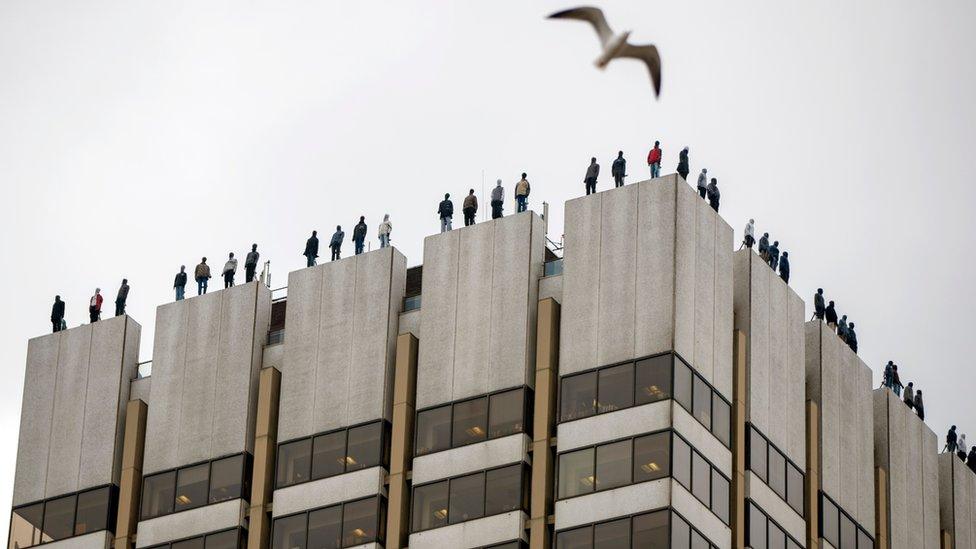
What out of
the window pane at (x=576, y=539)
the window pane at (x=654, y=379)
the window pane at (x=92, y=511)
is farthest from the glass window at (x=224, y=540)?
the window pane at (x=654, y=379)

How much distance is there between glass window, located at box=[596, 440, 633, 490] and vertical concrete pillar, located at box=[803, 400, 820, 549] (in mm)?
12316

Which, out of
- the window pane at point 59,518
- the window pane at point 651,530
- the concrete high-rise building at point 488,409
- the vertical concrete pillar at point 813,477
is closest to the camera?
the window pane at point 651,530

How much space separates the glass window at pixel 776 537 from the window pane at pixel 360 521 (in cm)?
1624

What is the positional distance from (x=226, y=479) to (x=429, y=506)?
410 inches

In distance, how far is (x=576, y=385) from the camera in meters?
100

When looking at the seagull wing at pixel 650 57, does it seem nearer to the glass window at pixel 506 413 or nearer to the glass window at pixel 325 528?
the glass window at pixel 506 413

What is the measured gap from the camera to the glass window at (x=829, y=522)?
108 metres

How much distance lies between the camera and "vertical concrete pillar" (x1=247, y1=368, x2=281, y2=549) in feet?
344

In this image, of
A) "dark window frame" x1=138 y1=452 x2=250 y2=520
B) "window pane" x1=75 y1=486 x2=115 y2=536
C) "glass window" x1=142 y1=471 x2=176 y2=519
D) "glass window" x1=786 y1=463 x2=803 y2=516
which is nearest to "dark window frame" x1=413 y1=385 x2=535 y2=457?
"dark window frame" x1=138 y1=452 x2=250 y2=520

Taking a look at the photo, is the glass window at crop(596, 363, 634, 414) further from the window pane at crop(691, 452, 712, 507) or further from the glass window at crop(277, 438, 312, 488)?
the glass window at crop(277, 438, 312, 488)

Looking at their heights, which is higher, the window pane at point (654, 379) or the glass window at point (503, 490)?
the window pane at point (654, 379)

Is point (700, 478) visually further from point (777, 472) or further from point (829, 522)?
point (829, 522)

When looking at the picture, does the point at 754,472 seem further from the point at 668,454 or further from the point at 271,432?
the point at 271,432

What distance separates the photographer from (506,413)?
332ft
